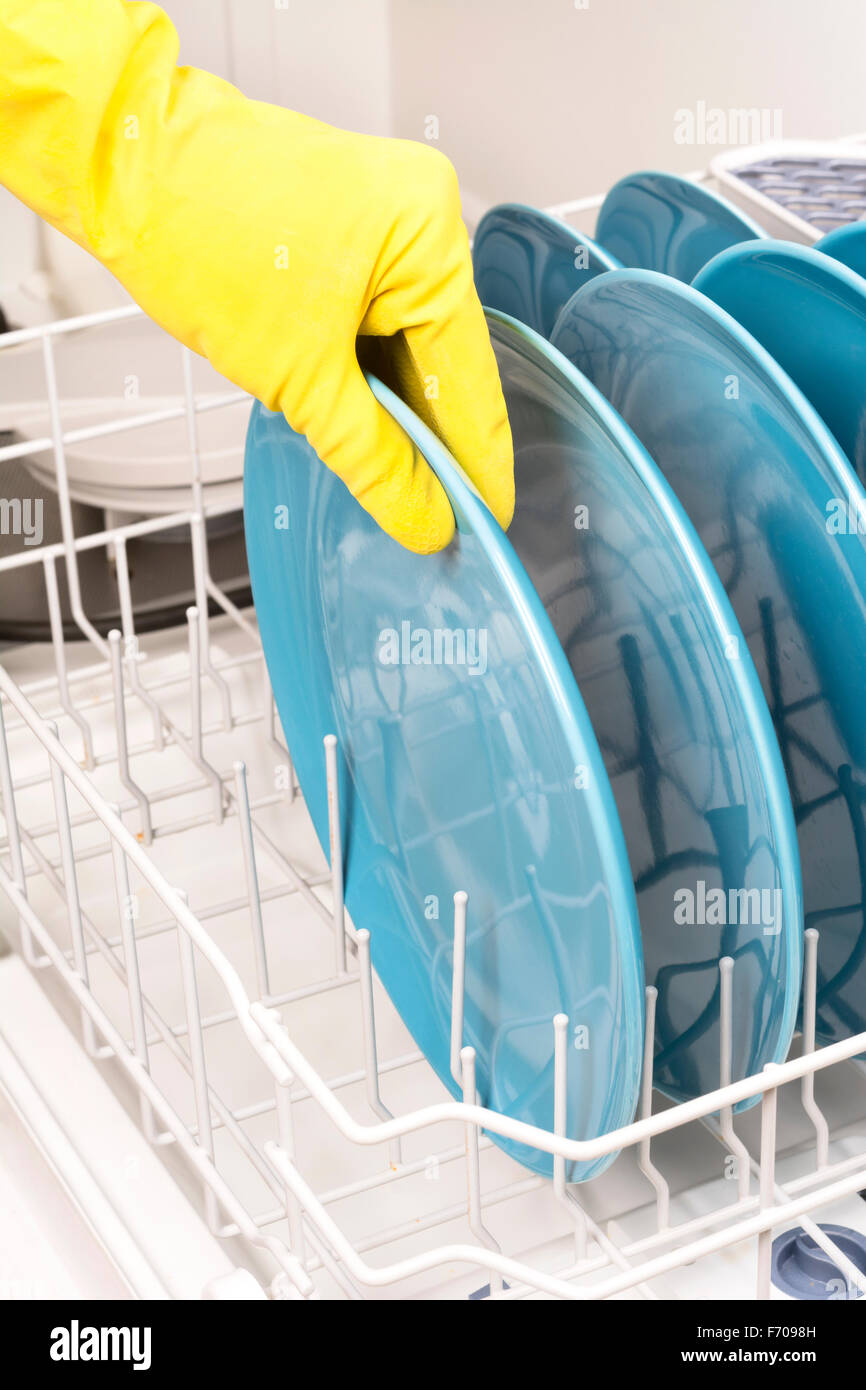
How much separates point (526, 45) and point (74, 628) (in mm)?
630

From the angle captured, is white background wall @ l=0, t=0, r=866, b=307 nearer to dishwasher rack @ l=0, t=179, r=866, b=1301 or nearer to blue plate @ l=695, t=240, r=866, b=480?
dishwasher rack @ l=0, t=179, r=866, b=1301

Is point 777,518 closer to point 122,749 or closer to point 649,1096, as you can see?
point 649,1096

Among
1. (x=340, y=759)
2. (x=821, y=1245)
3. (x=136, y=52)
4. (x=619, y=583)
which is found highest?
(x=136, y=52)

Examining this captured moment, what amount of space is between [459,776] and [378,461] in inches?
5.6

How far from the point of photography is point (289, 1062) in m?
0.49

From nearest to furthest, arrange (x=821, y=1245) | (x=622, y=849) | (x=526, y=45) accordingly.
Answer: (x=622, y=849)
(x=821, y=1245)
(x=526, y=45)

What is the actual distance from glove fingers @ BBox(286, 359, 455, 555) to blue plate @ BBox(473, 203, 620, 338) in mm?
203

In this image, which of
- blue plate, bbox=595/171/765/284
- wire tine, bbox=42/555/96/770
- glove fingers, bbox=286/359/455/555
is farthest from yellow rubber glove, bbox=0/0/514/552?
wire tine, bbox=42/555/96/770

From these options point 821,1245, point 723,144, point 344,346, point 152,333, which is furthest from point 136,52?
point 152,333

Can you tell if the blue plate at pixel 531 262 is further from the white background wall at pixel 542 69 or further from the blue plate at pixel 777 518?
the white background wall at pixel 542 69

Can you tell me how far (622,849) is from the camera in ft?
1.63

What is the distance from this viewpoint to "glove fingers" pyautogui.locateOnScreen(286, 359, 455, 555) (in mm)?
512

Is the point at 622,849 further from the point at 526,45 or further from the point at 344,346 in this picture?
the point at 526,45

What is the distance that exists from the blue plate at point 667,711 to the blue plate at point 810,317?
0.10 m
